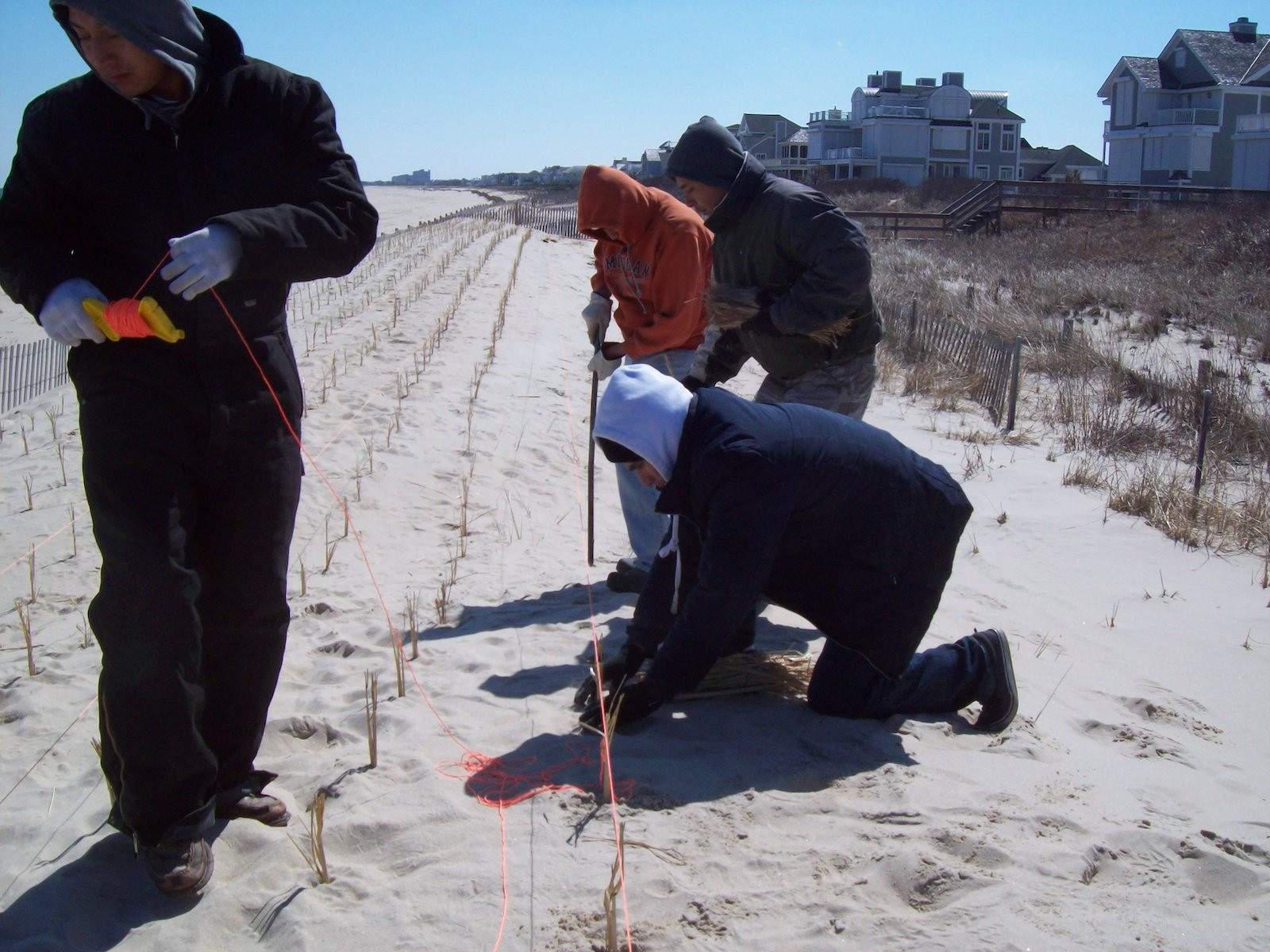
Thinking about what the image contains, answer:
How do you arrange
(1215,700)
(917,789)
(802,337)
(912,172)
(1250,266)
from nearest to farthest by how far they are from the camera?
(917,789) < (1215,700) < (802,337) < (1250,266) < (912,172)

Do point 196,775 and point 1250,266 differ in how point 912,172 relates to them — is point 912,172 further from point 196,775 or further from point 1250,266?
point 196,775

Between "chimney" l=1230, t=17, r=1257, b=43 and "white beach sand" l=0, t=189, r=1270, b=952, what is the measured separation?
5349 cm

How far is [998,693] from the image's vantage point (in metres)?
3.43

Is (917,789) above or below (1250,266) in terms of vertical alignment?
below

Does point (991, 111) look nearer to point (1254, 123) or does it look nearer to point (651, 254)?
point (1254, 123)

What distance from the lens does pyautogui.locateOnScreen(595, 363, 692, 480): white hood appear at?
3.08m

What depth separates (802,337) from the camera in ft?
13.9

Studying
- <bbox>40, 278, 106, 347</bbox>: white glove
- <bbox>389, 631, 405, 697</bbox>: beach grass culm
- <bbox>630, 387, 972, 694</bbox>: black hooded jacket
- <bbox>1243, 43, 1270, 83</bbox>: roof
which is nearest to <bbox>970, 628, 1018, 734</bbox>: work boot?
<bbox>630, 387, 972, 694</bbox>: black hooded jacket

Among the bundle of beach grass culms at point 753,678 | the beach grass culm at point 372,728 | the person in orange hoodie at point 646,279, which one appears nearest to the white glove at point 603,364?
the person in orange hoodie at point 646,279

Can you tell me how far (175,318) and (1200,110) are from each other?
2050 inches

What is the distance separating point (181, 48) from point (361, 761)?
186cm

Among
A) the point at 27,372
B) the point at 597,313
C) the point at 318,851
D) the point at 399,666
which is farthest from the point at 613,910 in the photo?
the point at 27,372

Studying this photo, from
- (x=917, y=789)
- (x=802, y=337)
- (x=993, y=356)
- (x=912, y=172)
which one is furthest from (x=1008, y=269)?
(x=912, y=172)

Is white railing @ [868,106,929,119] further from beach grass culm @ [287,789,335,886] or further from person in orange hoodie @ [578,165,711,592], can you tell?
beach grass culm @ [287,789,335,886]
